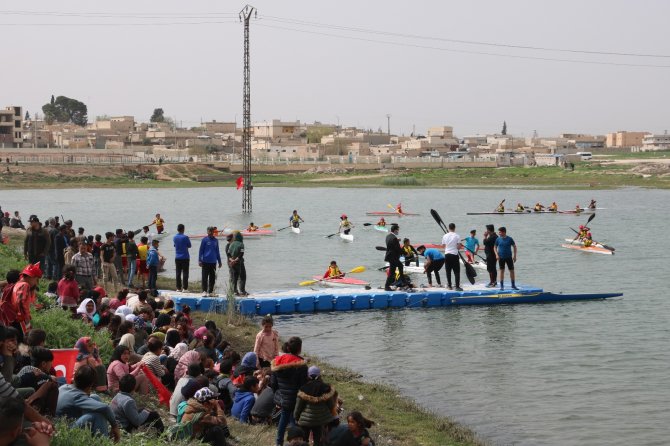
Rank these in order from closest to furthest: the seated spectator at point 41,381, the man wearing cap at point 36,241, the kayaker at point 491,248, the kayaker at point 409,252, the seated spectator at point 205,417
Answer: the seated spectator at point 41,381 < the seated spectator at point 205,417 < the man wearing cap at point 36,241 < the kayaker at point 491,248 < the kayaker at point 409,252

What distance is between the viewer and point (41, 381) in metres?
9.52

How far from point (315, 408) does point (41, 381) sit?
3.00 m

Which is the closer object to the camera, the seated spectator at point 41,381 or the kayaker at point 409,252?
the seated spectator at point 41,381

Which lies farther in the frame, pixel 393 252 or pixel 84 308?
pixel 393 252

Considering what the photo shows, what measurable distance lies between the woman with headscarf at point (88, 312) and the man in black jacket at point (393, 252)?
8.70m

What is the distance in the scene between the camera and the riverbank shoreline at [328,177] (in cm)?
11681

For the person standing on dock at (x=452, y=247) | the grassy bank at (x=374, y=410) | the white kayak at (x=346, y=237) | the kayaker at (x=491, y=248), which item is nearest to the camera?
the grassy bank at (x=374, y=410)

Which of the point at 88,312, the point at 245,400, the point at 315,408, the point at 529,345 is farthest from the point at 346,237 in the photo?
the point at 315,408

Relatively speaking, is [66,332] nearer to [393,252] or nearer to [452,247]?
[393,252]

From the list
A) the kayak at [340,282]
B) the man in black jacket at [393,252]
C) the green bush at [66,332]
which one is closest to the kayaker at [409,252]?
the kayak at [340,282]

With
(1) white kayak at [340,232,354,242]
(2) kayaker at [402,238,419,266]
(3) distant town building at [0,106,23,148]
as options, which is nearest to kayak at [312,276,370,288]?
(2) kayaker at [402,238,419,266]

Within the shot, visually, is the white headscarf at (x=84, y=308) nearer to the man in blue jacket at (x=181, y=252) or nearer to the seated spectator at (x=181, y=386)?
the seated spectator at (x=181, y=386)

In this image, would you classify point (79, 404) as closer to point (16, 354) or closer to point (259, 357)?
point (16, 354)

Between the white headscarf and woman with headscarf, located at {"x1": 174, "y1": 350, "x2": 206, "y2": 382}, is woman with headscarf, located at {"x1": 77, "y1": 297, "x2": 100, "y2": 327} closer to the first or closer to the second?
the white headscarf
